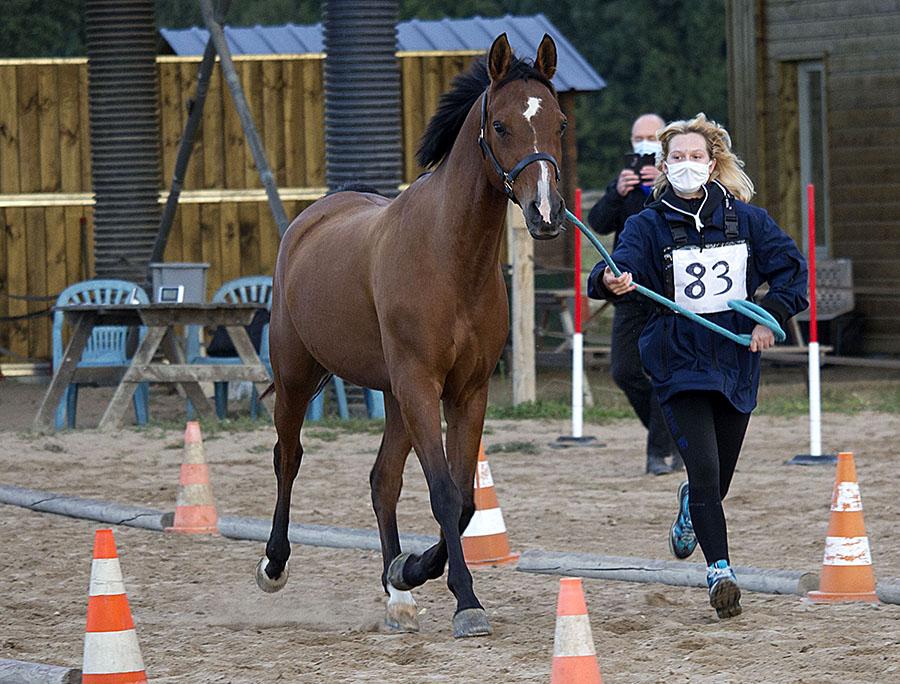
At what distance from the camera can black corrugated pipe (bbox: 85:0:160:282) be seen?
588 inches

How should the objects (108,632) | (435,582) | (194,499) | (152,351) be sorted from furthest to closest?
(152,351) → (194,499) → (435,582) → (108,632)

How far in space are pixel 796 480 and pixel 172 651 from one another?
4.86m

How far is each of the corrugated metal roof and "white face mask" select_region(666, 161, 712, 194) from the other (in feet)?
37.4

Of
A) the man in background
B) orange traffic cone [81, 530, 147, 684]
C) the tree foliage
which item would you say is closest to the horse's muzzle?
orange traffic cone [81, 530, 147, 684]

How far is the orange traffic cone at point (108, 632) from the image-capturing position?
15.4 feet

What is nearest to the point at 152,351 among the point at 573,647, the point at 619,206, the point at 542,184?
the point at 619,206

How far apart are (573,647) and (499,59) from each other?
2.34m

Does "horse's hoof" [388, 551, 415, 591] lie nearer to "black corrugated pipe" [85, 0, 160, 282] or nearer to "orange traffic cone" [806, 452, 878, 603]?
"orange traffic cone" [806, 452, 878, 603]

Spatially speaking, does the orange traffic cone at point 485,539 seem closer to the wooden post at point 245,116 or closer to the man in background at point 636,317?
the man in background at point 636,317

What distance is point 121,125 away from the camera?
49.2 feet

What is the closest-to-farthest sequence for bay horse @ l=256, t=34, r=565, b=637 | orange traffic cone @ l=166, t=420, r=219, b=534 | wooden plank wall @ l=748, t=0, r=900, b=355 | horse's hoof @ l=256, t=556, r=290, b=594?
bay horse @ l=256, t=34, r=565, b=637
horse's hoof @ l=256, t=556, r=290, b=594
orange traffic cone @ l=166, t=420, r=219, b=534
wooden plank wall @ l=748, t=0, r=900, b=355

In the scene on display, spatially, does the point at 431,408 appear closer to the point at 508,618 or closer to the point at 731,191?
the point at 508,618

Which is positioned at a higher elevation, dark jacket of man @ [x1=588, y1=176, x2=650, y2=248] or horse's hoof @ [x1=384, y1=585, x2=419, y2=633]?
dark jacket of man @ [x1=588, y1=176, x2=650, y2=248]

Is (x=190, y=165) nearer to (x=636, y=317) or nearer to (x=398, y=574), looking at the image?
(x=636, y=317)
